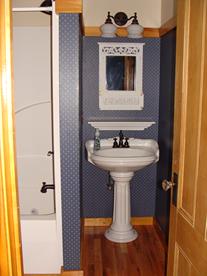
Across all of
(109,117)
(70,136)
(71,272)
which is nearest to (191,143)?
(70,136)

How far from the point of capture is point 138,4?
298 cm

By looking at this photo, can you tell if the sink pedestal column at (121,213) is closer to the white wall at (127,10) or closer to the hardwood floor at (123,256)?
the hardwood floor at (123,256)

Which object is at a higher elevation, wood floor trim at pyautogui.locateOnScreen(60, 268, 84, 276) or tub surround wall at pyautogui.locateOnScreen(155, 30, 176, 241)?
tub surround wall at pyautogui.locateOnScreen(155, 30, 176, 241)

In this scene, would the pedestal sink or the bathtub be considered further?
the pedestal sink

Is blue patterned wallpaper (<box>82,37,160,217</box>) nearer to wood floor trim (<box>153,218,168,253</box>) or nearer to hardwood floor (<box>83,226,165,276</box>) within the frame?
wood floor trim (<box>153,218,168,253</box>)

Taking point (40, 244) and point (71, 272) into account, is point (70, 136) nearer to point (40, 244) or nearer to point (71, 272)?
point (40, 244)

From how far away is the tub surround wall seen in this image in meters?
2.63

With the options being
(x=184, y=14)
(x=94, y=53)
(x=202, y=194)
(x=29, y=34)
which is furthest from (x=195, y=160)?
(x=29, y=34)

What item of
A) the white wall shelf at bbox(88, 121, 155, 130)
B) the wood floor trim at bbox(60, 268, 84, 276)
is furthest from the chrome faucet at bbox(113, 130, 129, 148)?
the wood floor trim at bbox(60, 268, 84, 276)

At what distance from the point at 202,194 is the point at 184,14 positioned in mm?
813

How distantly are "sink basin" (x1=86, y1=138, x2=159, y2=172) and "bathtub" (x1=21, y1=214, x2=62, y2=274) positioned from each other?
0.64 metres

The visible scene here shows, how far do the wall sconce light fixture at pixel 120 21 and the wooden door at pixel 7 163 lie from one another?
229 centimetres

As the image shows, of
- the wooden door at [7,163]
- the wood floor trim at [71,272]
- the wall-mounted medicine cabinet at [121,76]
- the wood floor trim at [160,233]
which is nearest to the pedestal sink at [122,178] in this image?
the wood floor trim at [160,233]

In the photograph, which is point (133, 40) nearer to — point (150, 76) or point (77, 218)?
point (150, 76)
